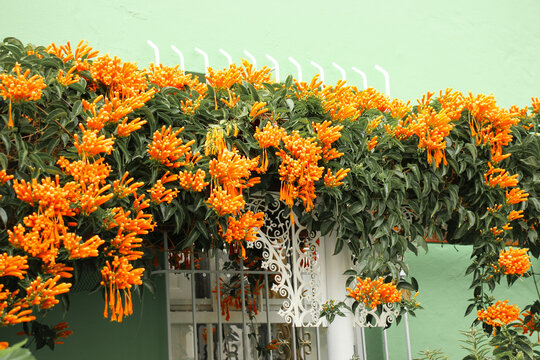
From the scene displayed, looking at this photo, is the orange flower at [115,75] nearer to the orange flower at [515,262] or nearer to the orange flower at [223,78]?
the orange flower at [223,78]

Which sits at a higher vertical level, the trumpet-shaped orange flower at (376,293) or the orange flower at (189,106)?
the orange flower at (189,106)

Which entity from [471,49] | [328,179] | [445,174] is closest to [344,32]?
[471,49]

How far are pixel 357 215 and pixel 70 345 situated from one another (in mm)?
2132

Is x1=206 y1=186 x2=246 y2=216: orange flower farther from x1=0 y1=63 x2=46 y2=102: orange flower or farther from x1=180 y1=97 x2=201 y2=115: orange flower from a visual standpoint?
x1=0 y1=63 x2=46 y2=102: orange flower

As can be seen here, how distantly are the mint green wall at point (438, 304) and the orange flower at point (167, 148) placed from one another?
3.03 metres

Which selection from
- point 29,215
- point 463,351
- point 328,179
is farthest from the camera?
point 463,351

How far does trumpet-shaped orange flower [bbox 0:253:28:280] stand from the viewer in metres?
2.45

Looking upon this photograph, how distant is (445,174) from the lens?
3.85m

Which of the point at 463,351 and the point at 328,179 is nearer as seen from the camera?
the point at 328,179

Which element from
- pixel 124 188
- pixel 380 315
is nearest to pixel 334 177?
pixel 380 315

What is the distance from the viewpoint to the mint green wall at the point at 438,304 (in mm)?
5434

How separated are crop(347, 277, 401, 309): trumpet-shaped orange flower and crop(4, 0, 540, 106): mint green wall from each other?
2.37 m

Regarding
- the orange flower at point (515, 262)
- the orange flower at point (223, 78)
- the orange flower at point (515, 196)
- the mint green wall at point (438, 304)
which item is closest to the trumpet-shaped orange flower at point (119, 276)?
the orange flower at point (223, 78)

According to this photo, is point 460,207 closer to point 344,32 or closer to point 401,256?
point 401,256
